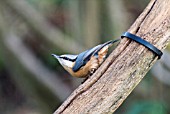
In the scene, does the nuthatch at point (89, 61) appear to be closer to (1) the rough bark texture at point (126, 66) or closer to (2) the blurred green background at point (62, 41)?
(1) the rough bark texture at point (126, 66)

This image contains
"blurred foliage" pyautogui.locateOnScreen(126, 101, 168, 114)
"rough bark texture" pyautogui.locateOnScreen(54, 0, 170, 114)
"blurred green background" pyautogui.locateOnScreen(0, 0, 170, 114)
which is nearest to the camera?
"rough bark texture" pyautogui.locateOnScreen(54, 0, 170, 114)

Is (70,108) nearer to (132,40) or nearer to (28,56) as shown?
(132,40)

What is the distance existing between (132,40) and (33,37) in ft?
9.05

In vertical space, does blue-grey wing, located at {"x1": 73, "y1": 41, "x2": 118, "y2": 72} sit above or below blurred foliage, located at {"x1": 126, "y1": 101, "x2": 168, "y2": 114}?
below

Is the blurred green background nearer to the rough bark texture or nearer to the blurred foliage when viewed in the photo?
the blurred foliage

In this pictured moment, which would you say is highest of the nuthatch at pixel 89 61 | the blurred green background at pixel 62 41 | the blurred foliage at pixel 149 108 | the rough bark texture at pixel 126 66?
the blurred green background at pixel 62 41

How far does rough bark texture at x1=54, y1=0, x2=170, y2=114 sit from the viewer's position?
1.36 metres

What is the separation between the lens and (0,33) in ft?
10.7

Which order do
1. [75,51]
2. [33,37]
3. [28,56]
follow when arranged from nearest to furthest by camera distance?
[75,51] → [28,56] → [33,37]

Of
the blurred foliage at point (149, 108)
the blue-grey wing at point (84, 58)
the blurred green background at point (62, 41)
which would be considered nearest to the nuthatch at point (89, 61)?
the blue-grey wing at point (84, 58)

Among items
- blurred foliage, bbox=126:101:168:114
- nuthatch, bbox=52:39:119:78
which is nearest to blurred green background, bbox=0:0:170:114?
blurred foliage, bbox=126:101:168:114

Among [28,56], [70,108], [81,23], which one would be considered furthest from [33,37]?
[70,108]

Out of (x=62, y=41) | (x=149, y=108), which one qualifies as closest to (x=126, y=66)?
(x=149, y=108)

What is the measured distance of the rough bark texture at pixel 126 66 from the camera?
1.36 metres
